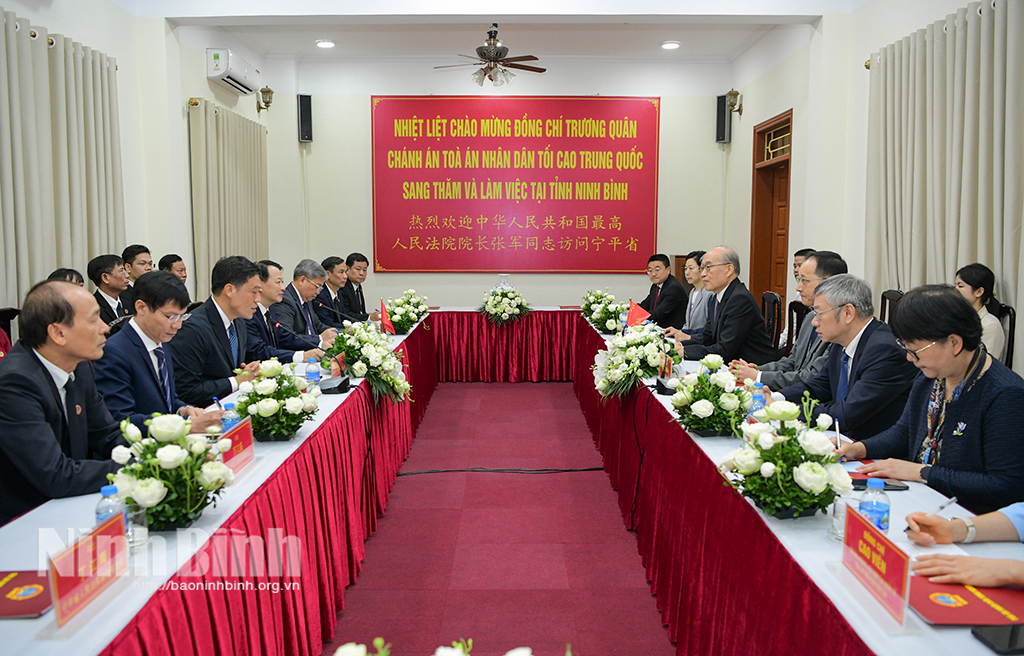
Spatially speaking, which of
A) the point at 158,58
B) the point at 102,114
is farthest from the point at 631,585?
the point at 158,58

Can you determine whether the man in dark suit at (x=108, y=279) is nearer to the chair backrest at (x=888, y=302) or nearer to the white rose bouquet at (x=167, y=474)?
the white rose bouquet at (x=167, y=474)

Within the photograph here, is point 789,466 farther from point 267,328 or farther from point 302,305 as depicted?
point 302,305

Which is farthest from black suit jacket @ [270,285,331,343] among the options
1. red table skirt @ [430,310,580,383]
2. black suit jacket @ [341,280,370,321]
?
red table skirt @ [430,310,580,383]

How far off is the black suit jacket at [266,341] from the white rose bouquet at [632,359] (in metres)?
1.80

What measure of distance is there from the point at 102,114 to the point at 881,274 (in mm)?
5220

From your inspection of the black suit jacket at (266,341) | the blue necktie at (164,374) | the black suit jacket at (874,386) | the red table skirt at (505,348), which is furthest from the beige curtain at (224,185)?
the black suit jacket at (874,386)

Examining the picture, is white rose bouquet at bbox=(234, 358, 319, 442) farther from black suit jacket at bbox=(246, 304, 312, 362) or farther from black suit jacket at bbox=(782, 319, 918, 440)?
black suit jacket at bbox=(782, 319, 918, 440)

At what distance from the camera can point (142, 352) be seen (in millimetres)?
2354

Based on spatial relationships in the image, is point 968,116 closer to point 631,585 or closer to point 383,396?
point 631,585

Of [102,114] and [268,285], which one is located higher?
[102,114]

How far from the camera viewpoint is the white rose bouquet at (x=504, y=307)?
634 cm

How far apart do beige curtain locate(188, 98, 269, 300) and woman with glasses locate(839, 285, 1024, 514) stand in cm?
533

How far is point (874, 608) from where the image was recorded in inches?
46.7

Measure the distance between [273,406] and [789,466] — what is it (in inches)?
58.6
